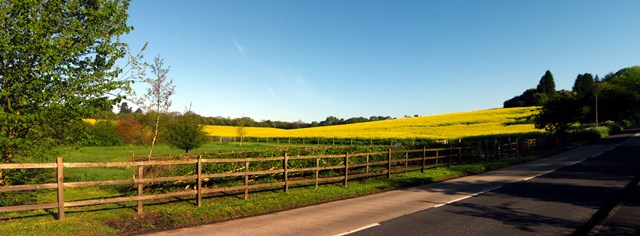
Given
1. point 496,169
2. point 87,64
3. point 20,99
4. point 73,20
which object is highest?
point 73,20

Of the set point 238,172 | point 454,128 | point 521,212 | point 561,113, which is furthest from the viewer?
point 454,128

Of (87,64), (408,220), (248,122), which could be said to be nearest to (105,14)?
(87,64)

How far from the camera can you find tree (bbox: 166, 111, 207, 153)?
30047 mm

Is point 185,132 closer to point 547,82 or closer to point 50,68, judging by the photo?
point 50,68

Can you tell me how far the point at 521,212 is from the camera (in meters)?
9.15

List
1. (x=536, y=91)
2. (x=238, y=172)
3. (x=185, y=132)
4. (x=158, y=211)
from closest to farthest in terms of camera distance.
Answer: (x=158, y=211)
(x=238, y=172)
(x=185, y=132)
(x=536, y=91)

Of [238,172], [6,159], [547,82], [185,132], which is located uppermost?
[547,82]

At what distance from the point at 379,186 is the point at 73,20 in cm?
1067

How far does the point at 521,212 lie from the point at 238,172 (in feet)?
25.4

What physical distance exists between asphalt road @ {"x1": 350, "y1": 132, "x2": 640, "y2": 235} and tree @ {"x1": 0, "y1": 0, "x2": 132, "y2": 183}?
27.5ft

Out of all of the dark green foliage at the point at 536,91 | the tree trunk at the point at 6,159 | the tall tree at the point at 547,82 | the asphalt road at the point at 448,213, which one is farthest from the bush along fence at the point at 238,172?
the tall tree at the point at 547,82

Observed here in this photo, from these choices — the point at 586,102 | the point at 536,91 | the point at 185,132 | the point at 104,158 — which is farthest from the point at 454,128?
the point at 536,91

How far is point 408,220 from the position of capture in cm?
850

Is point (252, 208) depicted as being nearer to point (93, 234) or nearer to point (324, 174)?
point (93, 234)
